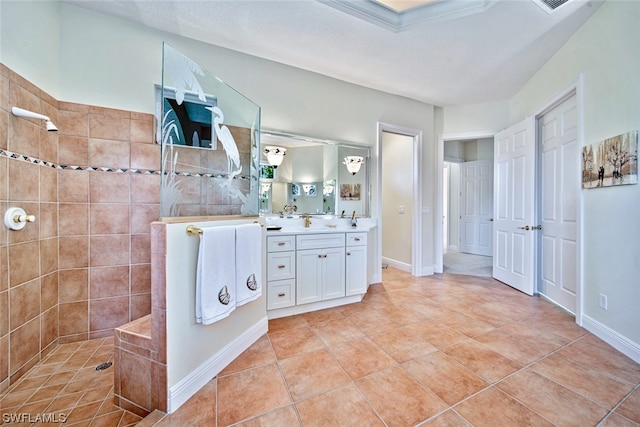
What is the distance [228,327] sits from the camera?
174 centimetres

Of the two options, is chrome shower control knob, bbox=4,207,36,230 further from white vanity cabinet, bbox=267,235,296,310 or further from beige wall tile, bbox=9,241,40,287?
white vanity cabinet, bbox=267,235,296,310

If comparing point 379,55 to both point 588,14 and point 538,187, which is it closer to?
point 588,14

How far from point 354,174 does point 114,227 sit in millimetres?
2613

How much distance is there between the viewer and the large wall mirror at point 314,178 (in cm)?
282

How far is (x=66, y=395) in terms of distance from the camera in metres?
1.46

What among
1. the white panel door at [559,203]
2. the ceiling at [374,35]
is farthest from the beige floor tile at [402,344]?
the ceiling at [374,35]

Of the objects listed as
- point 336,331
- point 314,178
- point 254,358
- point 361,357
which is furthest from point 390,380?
point 314,178

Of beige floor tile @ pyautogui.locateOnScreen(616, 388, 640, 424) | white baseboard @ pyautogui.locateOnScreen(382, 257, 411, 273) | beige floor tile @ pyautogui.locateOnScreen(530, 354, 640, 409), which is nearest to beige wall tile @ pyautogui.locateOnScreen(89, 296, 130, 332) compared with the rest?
beige floor tile @ pyautogui.locateOnScreen(530, 354, 640, 409)

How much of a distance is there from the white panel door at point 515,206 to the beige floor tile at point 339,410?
2.94 meters

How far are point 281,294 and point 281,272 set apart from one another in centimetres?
21

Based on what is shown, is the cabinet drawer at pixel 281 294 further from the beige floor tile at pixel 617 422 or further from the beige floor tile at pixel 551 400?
the beige floor tile at pixel 617 422

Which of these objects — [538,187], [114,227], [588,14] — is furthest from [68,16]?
[538,187]

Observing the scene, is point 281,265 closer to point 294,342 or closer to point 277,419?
point 294,342

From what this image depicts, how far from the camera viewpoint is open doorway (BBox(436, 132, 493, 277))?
549cm
